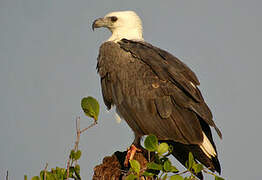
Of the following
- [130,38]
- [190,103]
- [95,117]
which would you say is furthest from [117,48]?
[95,117]

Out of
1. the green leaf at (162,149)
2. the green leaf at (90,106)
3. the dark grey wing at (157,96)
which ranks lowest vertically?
the green leaf at (162,149)

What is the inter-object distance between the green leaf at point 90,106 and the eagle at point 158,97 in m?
2.08

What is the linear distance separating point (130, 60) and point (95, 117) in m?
2.75

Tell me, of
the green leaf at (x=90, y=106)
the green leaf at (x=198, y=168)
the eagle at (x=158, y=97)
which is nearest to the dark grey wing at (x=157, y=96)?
the eagle at (x=158, y=97)

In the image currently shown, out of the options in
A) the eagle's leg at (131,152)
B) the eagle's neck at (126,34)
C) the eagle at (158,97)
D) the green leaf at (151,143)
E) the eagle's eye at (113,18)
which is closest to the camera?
the green leaf at (151,143)

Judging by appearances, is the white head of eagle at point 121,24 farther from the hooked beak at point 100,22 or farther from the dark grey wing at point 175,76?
the dark grey wing at point 175,76

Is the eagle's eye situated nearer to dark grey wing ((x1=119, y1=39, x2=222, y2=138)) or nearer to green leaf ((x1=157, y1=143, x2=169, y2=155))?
dark grey wing ((x1=119, y1=39, x2=222, y2=138))

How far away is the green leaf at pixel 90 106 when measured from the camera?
4602 mm

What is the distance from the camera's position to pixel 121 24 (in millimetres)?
8773

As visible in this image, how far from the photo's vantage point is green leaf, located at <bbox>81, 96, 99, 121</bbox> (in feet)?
15.1

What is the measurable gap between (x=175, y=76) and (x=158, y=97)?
43 cm

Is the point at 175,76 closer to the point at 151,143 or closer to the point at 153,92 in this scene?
the point at 153,92

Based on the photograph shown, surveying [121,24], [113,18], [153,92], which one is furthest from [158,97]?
[113,18]

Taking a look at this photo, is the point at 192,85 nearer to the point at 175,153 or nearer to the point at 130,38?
the point at 175,153
